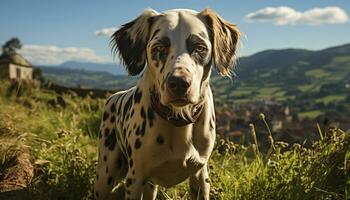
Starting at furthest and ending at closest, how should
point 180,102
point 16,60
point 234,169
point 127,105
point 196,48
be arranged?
point 16,60
point 234,169
point 127,105
point 196,48
point 180,102

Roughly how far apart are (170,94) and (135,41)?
839mm

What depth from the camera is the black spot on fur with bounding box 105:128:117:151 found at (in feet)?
15.7

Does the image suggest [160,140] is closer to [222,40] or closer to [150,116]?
[150,116]

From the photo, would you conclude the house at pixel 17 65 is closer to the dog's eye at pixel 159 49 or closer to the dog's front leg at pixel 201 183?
the dog's front leg at pixel 201 183

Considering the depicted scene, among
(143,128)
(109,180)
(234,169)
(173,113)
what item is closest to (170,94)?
(173,113)

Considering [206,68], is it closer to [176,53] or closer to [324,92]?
[176,53]

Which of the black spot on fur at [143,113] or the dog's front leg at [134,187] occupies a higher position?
the black spot on fur at [143,113]

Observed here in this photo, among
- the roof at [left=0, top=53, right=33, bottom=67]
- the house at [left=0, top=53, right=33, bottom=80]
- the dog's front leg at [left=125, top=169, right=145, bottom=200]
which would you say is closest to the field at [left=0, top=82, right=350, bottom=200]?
the dog's front leg at [left=125, top=169, right=145, bottom=200]

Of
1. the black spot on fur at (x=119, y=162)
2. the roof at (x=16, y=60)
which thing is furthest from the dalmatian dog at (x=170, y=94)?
the roof at (x=16, y=60)

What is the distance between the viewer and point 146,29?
3760 mm

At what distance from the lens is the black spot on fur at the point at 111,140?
15.7 feet

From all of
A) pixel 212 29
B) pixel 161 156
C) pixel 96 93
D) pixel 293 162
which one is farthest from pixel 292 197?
pixel 96 93

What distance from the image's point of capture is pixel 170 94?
10.5 ft

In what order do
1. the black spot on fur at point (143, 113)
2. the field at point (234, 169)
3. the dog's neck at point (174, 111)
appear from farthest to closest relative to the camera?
the field at point (234, 169) → the black spot on fur at point (143, 113) → the dog's neck at point (174, 111)
